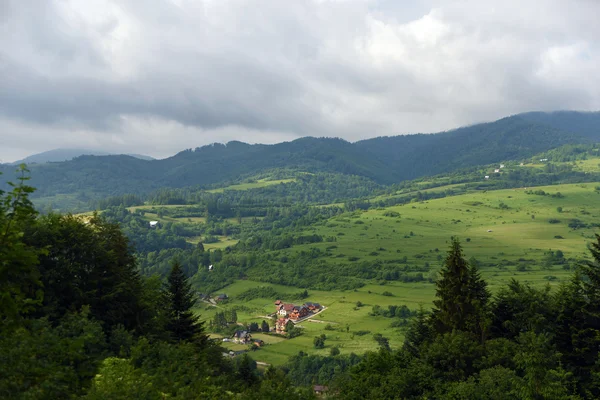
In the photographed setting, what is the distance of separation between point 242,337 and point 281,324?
14848 mm

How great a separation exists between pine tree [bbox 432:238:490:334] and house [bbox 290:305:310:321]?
96506 mm

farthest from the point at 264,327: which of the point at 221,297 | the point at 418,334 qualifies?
the point at 418,334

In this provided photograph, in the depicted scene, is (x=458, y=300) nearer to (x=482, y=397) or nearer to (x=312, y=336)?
(x=482, y=397)

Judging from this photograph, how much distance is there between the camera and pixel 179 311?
50.9 meters

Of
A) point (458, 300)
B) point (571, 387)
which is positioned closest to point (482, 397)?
point (571, 387)

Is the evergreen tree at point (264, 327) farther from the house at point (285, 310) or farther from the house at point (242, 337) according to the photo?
the house at point (285, 310)

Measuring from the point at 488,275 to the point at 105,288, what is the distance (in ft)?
506

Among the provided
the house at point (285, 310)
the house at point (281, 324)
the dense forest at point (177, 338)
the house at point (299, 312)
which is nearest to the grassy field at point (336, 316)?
the house at point (299, 312)

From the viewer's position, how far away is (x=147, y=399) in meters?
17.1

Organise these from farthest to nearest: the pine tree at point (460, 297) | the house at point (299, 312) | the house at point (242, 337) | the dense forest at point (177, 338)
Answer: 1. the house at point (299, 312)
2. the house at point (242, 337)
3. the pine tree at point (460, 297)
4. the dense forest at point (177, 338)

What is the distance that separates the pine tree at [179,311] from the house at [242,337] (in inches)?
2886

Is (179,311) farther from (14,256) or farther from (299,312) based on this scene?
(299,312)

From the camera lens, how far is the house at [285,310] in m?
146

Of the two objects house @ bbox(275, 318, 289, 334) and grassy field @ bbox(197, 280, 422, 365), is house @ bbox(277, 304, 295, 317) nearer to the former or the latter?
house @ bbox(275, 318, 289, 334)
